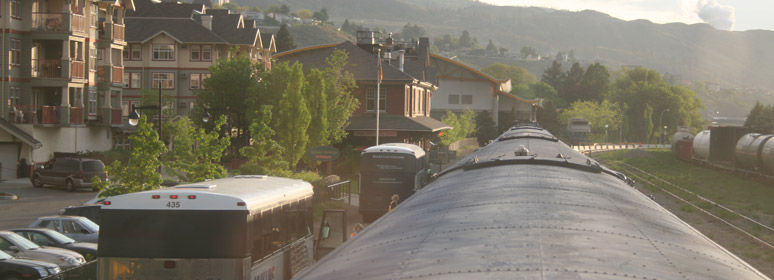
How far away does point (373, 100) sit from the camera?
2366 inches

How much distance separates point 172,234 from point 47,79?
130ft

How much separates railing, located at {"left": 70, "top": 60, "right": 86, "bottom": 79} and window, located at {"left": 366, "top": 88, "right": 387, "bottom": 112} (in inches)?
770

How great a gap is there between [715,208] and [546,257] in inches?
1635

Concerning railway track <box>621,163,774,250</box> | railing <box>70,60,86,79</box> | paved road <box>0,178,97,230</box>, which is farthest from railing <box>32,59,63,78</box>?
railway track <box>621,163,774,250</box>

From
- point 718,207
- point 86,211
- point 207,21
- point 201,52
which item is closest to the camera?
point 86,211

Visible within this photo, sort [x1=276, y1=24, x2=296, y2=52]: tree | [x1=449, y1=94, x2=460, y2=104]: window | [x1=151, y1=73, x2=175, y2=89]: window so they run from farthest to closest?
[x1=276, y1=24, x2=296, y2=52]: tree, [x1=449, y1=94, x2=460, y2=104]: window, [x1=151, y1=73, x2=175, y2=89]: window

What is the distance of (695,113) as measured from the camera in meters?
184

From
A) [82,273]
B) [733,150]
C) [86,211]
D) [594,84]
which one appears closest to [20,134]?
[86,211]

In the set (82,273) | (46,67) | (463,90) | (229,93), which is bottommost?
(82,273)

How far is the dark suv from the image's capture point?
4441 cm

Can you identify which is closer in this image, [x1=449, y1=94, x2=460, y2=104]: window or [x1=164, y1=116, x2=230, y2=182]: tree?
[x1=164, y1=116, x2=230, y2=182]: tree

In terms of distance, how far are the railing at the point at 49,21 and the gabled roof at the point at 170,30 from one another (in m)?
27.0

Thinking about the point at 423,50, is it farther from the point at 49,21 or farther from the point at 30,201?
the point at 30,201

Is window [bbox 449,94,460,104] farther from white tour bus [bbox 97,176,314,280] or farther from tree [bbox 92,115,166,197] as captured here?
white tour bus [bbox 97,176,314,280]
